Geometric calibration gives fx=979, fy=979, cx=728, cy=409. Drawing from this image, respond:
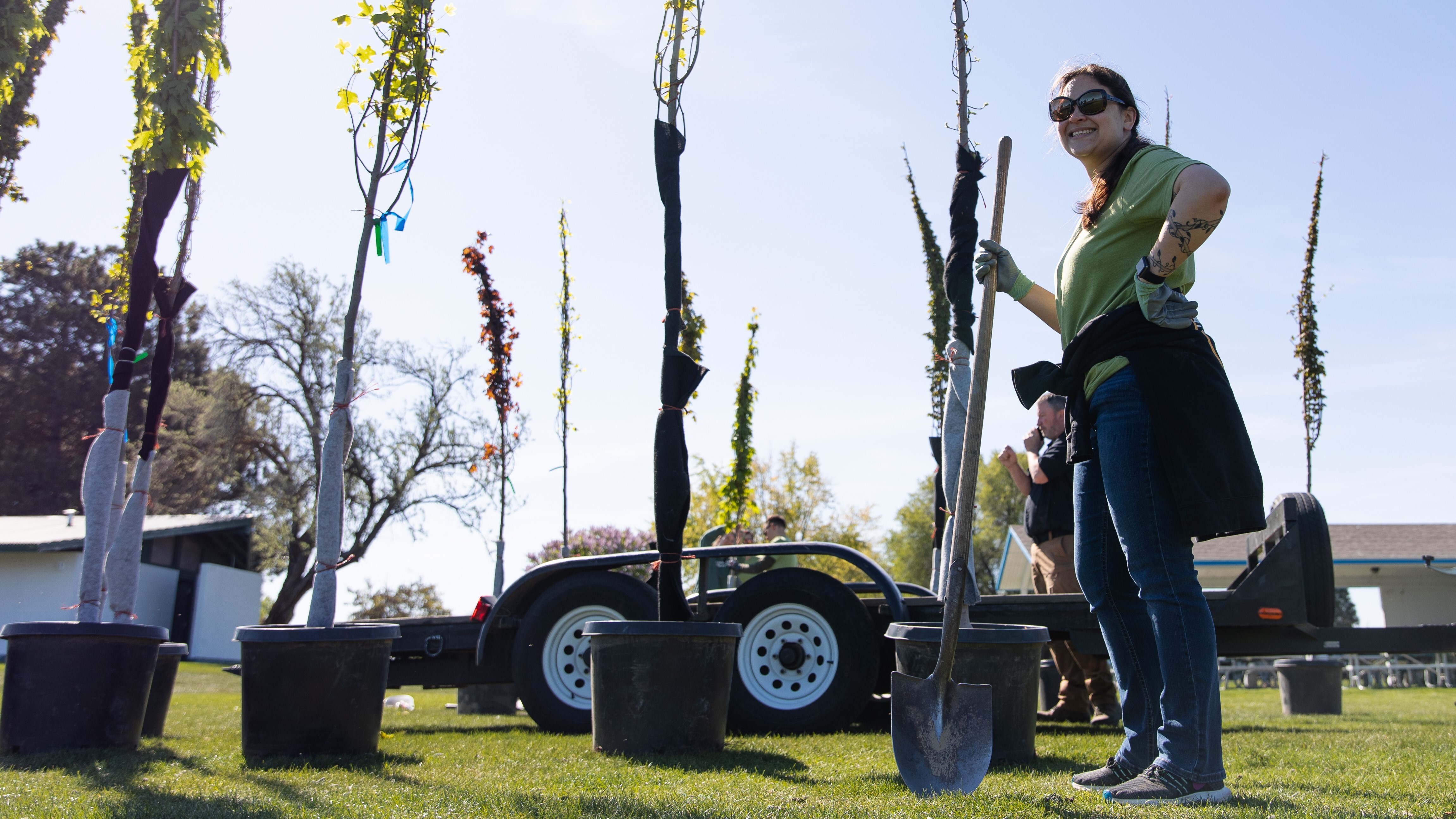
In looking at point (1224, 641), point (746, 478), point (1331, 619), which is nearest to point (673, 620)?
point (1224, 641)

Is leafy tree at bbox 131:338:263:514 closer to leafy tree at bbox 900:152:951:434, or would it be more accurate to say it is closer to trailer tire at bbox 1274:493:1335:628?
leafy tree at bbox 900:152:951:434

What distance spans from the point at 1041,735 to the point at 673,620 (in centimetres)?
239

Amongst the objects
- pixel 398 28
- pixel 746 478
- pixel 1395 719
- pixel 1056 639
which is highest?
pixel 398 28

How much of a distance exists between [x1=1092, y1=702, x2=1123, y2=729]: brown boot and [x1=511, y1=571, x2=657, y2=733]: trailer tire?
110 inches

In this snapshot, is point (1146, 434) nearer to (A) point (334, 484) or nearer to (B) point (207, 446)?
(A) point (334, 484)

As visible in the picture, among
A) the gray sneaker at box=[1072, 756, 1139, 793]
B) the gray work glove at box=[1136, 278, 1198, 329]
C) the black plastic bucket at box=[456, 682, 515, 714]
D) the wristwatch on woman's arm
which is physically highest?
the wristwatch on woman's arm

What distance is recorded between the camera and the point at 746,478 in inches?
578

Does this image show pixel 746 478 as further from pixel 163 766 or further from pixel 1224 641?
pixel 163 766

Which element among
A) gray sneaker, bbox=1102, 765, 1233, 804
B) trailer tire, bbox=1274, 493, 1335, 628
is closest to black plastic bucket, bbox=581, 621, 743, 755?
gray sneaker, bbox=1102, 765, 1233, 804

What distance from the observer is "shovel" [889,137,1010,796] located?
2727 millimetres

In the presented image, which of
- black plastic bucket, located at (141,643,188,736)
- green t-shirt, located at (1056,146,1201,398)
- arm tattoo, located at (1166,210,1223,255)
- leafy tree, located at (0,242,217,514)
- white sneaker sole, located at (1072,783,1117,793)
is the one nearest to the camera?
arm tattoo, located at (1166,210,1223,255)

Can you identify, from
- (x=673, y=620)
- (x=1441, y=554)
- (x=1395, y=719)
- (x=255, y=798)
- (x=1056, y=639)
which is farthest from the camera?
(x=1441, y=554)

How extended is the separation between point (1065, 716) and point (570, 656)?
10.9 feet

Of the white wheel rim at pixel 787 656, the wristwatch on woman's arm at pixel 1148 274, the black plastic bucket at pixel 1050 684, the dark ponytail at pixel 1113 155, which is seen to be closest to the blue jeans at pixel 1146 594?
the wristwatch on woman's arm at pixel 1148 274
